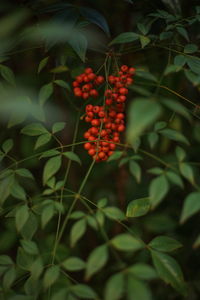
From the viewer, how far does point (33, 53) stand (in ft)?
5.88

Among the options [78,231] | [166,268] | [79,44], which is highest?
[79,44]

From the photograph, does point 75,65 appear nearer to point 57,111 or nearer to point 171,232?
point 57,111

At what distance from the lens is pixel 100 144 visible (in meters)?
1.07

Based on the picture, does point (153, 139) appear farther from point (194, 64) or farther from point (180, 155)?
point (194, 64)

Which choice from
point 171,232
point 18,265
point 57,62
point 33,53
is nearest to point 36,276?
point 18,265

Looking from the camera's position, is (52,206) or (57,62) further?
(57,62)

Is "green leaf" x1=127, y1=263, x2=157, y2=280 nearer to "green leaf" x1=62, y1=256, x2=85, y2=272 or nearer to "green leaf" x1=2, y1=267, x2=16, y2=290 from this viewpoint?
"green leaf" x1=62, y1=256, x2=85, y2=272

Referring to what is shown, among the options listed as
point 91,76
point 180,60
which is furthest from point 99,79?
point 180,60

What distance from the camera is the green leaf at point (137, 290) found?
2.09 feet

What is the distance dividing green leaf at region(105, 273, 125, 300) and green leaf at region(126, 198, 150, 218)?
33 cm

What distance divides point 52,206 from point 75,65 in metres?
0.62

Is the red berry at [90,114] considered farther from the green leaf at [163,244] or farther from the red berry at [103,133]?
the green leaf at [163,244]

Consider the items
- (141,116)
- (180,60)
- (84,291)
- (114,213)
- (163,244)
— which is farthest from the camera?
(180,60)

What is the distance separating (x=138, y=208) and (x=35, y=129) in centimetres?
33
